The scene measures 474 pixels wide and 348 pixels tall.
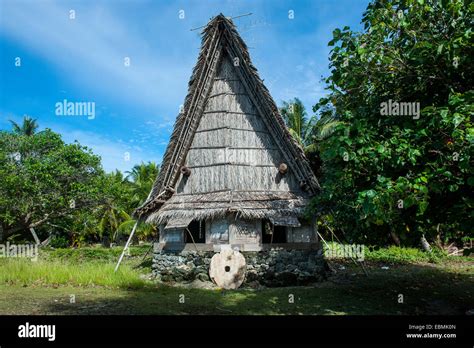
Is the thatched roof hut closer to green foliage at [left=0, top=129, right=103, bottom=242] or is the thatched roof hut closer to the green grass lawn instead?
the green grass lawn

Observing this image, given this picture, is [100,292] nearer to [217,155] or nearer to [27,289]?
[27,289]

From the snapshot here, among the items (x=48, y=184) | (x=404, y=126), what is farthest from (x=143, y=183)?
(x=404, y=126)

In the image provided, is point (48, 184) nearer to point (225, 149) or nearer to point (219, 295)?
point (225, 149)

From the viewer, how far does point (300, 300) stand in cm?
884

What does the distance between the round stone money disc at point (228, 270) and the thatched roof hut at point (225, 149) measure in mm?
1505

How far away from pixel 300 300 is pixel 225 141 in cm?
617

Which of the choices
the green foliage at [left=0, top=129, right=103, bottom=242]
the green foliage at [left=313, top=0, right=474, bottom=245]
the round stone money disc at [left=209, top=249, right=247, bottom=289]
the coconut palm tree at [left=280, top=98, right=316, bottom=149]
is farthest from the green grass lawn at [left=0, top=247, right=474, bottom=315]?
the coconut palm tree at [left=280, top=98, right=316, bottom=149]

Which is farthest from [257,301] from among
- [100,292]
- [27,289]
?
[27,289]

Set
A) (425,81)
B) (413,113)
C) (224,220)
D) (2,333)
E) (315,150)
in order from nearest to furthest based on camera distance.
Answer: (2,333) < (413,113) < (425,81) < (224,220) < (315,150)

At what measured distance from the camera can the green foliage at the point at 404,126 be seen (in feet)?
19.0

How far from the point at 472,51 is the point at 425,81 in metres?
1.12

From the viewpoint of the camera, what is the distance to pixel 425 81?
730 centimetres

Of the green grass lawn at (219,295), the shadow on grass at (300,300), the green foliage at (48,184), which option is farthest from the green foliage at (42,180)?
the shadow on grass at (300,300)

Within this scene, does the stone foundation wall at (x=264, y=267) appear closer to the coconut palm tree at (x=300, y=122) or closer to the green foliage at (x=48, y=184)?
the green foliage at (x=48, y=184)
